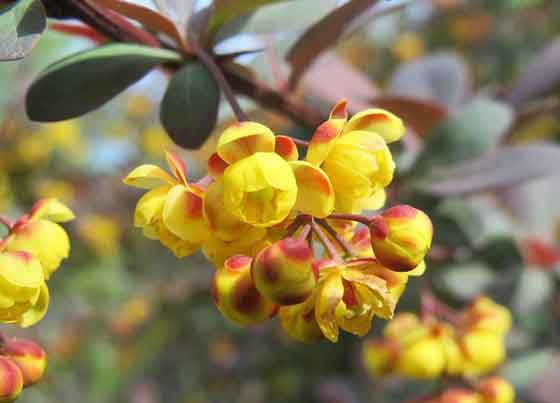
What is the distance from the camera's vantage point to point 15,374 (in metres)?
0.66

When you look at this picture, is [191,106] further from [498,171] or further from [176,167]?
[498,171]

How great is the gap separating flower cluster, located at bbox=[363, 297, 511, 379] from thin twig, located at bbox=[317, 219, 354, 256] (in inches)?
16.3

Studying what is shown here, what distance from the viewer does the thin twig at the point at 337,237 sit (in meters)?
0.64

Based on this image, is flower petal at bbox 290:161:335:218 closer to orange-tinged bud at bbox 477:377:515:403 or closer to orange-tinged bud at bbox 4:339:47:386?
orange-tinged bud at bbox 4:339:47:386

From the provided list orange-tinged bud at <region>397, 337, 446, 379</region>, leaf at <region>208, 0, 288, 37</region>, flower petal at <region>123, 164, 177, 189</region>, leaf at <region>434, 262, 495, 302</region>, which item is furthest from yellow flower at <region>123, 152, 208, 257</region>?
leaf at <region>434, 262, 495, 302</region>

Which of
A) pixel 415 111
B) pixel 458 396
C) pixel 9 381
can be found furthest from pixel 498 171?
pixel 9 381

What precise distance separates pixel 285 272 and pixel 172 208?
11 cm

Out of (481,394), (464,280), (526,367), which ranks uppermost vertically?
(481,394)

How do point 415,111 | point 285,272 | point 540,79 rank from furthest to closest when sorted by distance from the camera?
point 540,79
point 415,111
point 285,272

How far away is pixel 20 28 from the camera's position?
688 millimetres

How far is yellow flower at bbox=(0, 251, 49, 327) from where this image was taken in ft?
2.10

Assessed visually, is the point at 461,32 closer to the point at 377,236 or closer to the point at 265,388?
the point at 265,388

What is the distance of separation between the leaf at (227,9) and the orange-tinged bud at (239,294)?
314mm

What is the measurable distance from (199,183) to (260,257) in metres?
0.10
